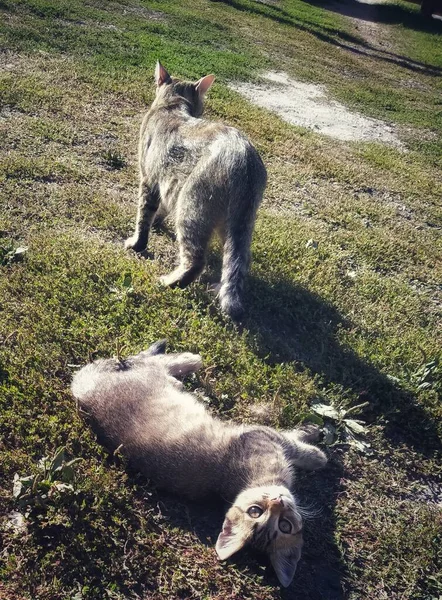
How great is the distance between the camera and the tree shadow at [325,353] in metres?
4.04

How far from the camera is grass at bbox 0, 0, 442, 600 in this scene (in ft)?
9.78

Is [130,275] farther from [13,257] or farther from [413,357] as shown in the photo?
[413,357]

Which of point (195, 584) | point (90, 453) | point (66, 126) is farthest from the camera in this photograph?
point (66, 126)

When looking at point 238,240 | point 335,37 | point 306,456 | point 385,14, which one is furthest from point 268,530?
point 385,14

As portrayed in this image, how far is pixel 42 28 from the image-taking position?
11836mm

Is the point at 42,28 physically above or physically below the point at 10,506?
above

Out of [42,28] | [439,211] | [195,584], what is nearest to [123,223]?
[195,584]

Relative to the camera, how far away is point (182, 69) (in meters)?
11.7

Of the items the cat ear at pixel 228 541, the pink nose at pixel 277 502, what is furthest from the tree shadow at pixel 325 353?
the cat ear at pixel 228 541

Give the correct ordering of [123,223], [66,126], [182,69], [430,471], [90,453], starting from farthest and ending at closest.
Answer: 1. [182,69]
2. [66,126]
3. [123,223]
4. [430,471]
5. [90,453]

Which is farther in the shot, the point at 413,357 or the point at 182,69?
the point at 182,69

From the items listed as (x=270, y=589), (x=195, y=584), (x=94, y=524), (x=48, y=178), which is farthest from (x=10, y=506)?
(x=48, y=178)

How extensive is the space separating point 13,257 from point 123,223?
143cm

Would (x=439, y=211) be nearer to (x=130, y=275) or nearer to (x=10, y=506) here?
A: (x=130, y=275)
